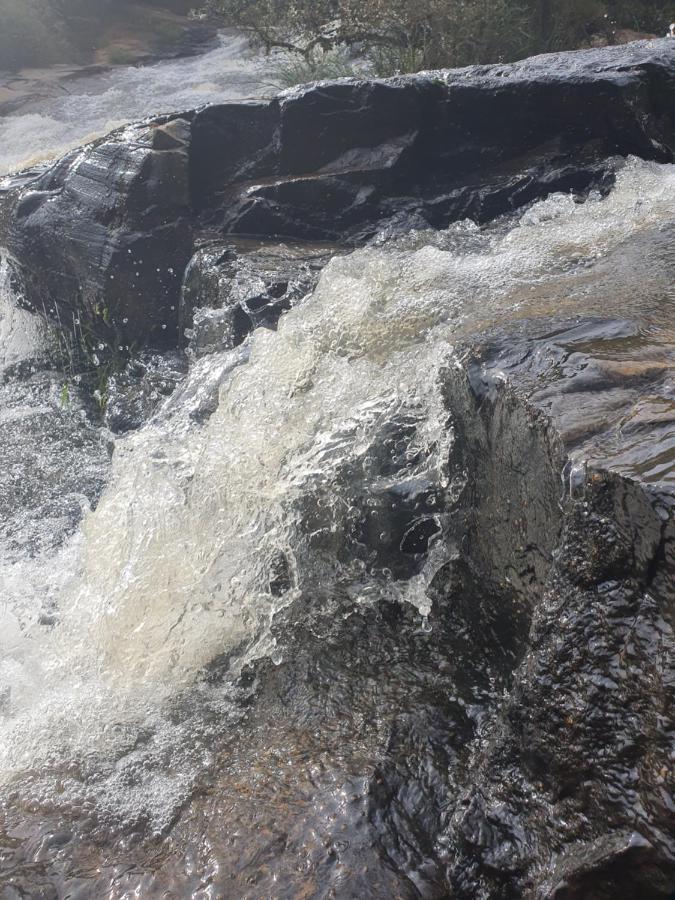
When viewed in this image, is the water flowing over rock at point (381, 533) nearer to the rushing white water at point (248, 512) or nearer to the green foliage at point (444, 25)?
the rushing white water at point (248, 512)

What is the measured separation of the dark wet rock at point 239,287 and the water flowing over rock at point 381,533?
0.03 m

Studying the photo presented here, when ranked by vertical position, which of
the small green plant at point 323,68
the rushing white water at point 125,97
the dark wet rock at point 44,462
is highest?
the small green plant at point 323,68

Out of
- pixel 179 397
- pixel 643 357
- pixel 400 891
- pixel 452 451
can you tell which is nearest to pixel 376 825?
pixel 400 891

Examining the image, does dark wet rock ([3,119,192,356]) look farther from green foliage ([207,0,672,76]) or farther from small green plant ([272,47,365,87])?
small green plant ([272,47,365,87])

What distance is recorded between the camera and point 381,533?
9.79 feet

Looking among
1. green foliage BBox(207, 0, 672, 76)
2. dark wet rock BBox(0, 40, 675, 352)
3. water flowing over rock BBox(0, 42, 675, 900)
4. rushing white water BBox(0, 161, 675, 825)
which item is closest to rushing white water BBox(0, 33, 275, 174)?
green foliage BBox(207, 0, 672, 76)

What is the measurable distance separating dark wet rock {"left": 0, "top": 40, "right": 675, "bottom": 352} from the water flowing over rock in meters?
0.02

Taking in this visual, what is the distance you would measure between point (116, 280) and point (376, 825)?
4.15 metres

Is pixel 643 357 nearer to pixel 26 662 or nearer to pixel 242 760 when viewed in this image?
pixel 242 760

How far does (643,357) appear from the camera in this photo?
7.56 ft

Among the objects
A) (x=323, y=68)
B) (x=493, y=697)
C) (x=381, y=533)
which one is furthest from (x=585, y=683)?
(x=323, y=68)

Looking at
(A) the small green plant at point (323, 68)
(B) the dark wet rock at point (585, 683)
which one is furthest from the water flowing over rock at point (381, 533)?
(A) the small green plant at point (323, 68)

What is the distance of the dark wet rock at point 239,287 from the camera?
4.51 m

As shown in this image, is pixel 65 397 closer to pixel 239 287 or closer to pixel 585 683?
pixel 239 287
